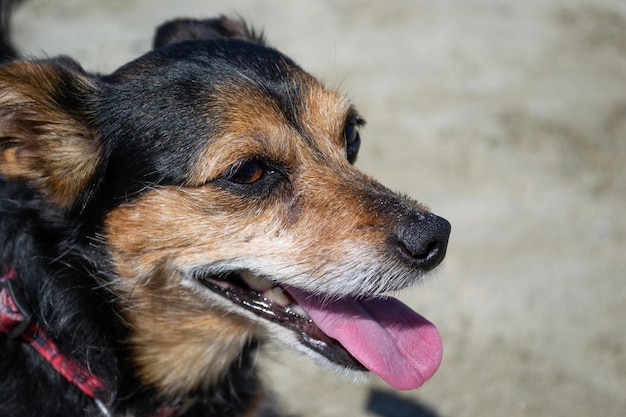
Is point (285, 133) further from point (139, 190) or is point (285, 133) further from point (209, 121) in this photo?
point (139, 190)

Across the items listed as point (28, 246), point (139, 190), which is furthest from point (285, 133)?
point (28, 246)

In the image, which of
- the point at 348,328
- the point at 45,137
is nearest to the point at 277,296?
the point at 348,328

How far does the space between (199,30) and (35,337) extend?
5.50 feet

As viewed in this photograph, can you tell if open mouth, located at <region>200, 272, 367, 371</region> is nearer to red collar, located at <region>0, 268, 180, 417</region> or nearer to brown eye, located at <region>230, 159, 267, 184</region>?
brown eye, located at <region>230, 159, 267, 184</region>

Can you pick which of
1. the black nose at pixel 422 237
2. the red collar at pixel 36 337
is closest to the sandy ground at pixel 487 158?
the black nose at pixel 422 237

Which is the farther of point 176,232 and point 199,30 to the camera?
point 199,30

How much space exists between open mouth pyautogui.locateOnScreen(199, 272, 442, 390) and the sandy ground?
0.99 ft

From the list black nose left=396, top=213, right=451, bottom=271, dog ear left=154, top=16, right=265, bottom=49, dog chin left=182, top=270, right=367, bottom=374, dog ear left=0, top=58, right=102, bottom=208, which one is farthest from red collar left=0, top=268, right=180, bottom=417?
dog ear left=154, top=16, right=265, bottom=49

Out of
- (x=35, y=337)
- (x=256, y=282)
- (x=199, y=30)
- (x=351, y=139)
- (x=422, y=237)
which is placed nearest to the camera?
(x=422, y=237)

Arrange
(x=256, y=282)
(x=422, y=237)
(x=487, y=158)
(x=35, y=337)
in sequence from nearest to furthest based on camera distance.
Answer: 1. (x=422, y=237)
2. (x=35, y=337)
3. (x=256, y=282)
4. (x=487, y=158)

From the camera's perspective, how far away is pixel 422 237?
2.66 meters

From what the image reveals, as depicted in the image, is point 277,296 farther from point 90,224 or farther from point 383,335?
point 90,224

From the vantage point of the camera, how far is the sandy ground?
439 cm

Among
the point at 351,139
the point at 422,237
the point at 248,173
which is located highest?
the point at 351,139
